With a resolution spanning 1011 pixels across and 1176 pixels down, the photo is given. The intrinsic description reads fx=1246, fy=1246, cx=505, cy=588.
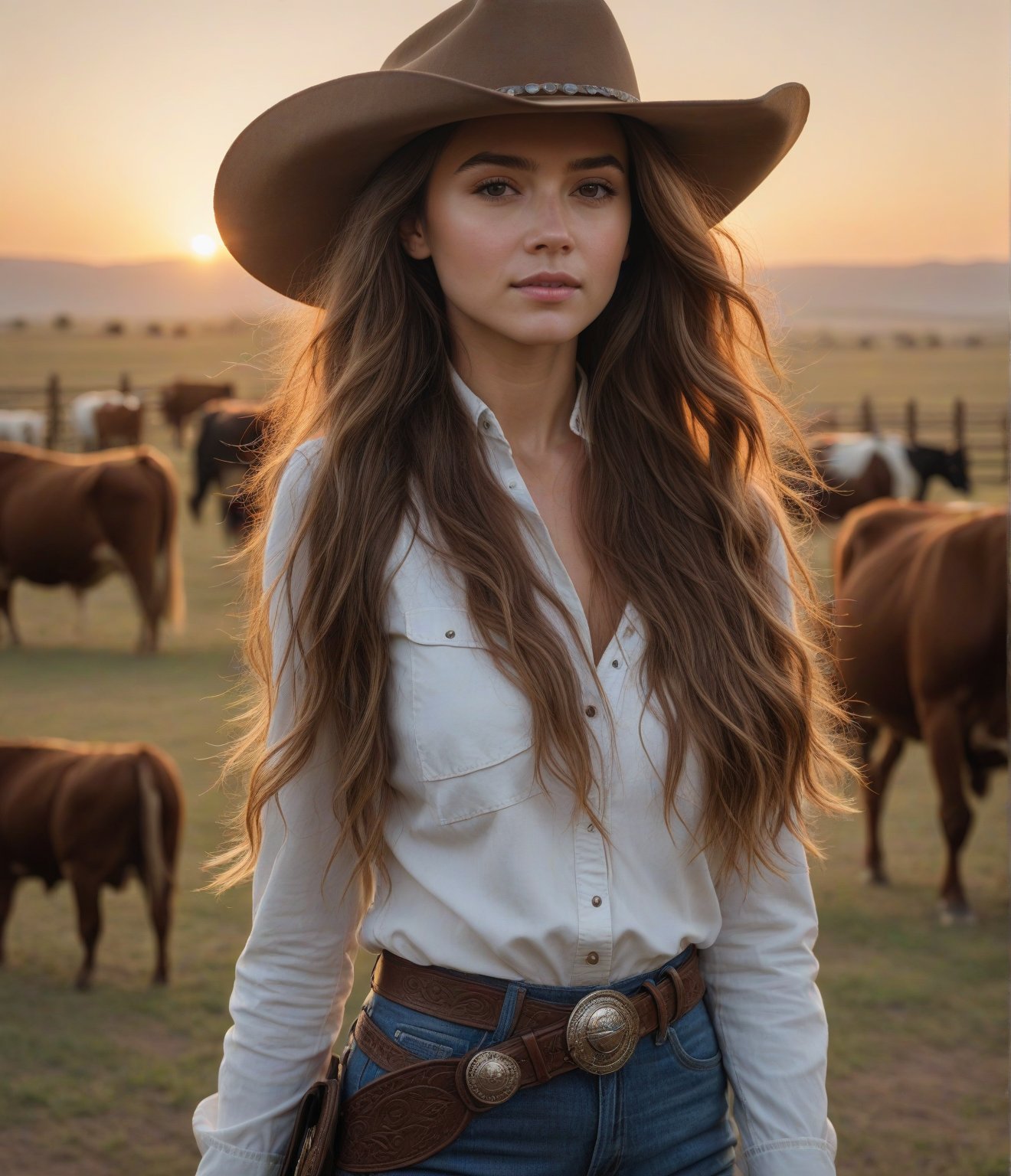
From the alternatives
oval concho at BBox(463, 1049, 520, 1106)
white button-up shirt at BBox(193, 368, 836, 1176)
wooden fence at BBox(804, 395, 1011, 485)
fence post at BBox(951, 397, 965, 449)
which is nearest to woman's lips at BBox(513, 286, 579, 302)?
white button-up shirt at BBox(193, 368, 836, 1176)

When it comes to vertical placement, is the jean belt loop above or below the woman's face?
Answer: below

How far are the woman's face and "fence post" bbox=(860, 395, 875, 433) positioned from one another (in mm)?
23507

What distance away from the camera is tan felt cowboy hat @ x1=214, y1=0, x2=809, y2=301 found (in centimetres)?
141

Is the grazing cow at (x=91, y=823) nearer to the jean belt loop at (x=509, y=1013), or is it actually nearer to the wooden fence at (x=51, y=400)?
the jean belt loop at (x=509, y=1013)

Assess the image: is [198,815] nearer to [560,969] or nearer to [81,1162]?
[81,1162]

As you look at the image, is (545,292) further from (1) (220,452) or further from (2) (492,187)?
(1) (220,452)

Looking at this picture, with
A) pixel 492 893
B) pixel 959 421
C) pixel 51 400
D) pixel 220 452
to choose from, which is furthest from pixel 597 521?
pixel 959 421

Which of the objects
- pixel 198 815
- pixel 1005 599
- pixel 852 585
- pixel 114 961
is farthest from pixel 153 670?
pixel 1005 599

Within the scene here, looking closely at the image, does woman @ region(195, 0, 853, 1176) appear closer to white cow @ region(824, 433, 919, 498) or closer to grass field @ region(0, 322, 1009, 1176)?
grass field @ region(0, 322, 1009, 1176)

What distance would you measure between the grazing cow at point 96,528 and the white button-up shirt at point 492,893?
8157 mm

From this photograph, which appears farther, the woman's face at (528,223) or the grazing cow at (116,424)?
the grazing cow at (116,424)

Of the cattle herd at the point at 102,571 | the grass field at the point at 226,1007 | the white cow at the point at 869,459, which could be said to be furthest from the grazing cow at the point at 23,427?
the white cow at the point at 869,459

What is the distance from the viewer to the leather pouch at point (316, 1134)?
130 cm

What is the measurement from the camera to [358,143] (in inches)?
59.1
